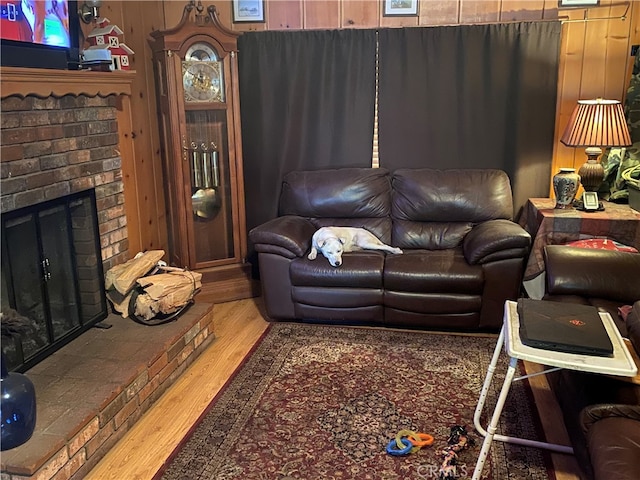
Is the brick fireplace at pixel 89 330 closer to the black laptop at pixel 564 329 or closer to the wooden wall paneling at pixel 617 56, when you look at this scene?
the black laptop at pixel 564 329

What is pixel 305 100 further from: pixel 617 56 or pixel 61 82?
pixel 617 56

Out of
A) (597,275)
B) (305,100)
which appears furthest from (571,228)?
(305,100)

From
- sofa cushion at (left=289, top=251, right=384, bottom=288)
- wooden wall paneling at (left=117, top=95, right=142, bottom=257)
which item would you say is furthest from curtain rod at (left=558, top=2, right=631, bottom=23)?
wooden wall paneling at (left=117, top=95, right=142, bottom=257)

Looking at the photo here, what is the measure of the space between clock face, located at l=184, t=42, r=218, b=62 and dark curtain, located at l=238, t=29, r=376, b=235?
0.35 m

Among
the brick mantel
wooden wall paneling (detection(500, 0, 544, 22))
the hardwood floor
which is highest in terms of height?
wooden wall paneling (detection(500, 0, 544, 22))

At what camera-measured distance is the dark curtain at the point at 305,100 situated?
4148 mm

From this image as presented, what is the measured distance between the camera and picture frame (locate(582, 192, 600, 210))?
3.69 meters

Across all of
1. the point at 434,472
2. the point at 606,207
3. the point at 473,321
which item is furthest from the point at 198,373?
the point at 606,207

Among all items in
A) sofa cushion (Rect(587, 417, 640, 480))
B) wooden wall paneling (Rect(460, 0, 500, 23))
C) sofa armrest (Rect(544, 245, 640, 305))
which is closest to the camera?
sofa cushion (Rect(587, 417, 640, 480))

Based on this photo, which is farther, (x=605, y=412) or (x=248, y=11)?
(x=248, y=11)

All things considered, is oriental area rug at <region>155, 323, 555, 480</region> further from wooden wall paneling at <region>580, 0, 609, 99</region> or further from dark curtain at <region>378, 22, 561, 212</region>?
wooden wall paneling at <region>580, 0, 609, 99</region>

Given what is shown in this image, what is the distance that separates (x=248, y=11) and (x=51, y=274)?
2.40 meters

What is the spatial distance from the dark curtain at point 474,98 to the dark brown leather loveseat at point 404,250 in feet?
0.70

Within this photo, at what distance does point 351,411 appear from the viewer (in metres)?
2.71
